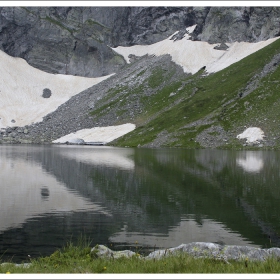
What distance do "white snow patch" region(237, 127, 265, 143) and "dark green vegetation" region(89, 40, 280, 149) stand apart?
1.77m

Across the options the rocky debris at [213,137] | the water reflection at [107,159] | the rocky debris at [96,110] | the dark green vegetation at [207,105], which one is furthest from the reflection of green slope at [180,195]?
the rocky debris at [96,110]

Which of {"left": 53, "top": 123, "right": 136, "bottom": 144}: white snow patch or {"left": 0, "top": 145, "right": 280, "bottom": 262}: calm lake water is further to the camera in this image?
{"left": 53, "top": 123, "right": 136, "bottom": 144}: white snow patch

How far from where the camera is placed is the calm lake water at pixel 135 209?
22.3 meters

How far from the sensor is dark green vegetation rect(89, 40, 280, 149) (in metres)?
122

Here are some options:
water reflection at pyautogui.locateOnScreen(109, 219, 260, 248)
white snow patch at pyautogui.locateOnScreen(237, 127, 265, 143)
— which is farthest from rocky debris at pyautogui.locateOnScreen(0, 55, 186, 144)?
water reflection at pyautogui.locateOnScreen(109, 219, 260, 248)

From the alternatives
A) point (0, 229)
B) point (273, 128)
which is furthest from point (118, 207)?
point (273, 128)

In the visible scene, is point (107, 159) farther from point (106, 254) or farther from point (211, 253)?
point (211, 253)

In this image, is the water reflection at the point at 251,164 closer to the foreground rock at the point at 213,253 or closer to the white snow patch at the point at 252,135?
the foreground rock at the point at 213,253

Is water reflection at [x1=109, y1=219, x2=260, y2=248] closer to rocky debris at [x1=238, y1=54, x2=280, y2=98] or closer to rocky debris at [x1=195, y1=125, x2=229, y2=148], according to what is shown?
rocky debris at [x1=195, y1=125, x2=229, y2=148]

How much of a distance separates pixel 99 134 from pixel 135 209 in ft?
409

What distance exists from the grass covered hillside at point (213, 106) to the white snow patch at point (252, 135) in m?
1.55

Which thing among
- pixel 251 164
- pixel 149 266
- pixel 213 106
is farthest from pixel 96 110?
pixel 149 266

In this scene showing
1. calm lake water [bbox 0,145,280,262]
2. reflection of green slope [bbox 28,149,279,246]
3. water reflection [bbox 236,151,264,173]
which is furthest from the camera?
water reflection [bbox 236,151,264,173]

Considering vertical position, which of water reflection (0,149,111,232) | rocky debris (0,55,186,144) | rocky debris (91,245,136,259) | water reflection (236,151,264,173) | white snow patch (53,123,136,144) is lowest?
rocky debris (91,245,136,259)
